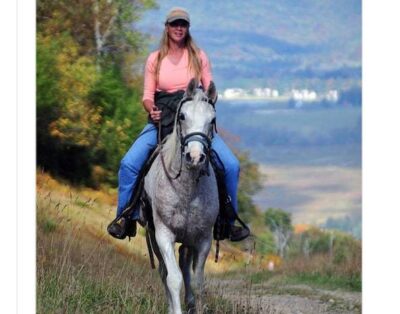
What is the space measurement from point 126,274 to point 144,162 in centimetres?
182

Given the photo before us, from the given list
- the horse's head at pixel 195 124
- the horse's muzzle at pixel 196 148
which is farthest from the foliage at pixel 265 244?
the horse's muzzle at pixel 196 148

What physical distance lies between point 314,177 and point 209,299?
3200mm

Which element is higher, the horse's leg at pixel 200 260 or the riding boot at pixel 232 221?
the riding boot at pixel 232 221

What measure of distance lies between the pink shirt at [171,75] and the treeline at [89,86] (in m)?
3.38

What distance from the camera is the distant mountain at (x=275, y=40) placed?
1496 cm

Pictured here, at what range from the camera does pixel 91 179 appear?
15508 millimetres

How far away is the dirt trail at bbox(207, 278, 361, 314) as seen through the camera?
14.2 metres

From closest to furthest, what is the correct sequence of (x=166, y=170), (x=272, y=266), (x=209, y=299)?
1. (x=166, y=170)
2. (x=209, y=299)
3. (x=272, y=266)

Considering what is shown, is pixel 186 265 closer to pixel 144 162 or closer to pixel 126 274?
pixel 144 162
